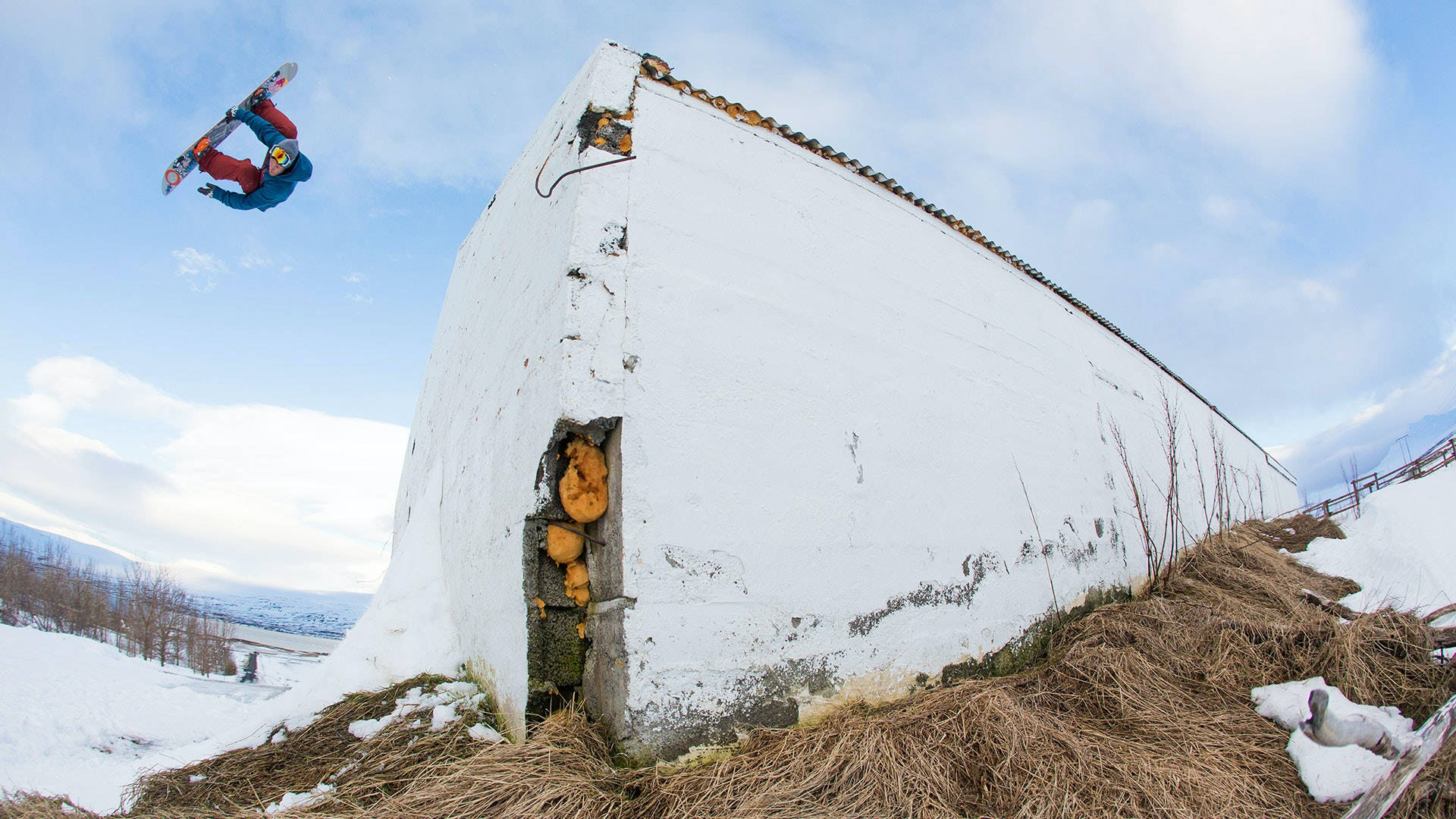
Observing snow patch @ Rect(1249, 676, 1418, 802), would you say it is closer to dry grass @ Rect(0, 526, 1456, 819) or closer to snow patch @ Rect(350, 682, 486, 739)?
dry grass @ Rect(0, 526, 1456, 819)

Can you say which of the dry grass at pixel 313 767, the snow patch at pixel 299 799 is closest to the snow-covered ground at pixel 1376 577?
the dry grass at pixel 313 767

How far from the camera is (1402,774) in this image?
2.54 meters

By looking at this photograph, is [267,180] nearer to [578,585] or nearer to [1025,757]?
[578,585]

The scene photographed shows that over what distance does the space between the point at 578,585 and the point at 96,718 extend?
295 inches

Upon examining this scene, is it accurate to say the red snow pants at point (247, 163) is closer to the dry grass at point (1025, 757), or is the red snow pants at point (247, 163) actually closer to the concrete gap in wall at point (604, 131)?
the concrete gap in wall at point (604, 131)

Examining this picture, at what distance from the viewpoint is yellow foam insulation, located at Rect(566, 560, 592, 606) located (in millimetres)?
3035

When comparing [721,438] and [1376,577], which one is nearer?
[721,438]

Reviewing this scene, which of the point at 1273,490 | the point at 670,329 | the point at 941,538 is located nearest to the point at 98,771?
the point at 670,329

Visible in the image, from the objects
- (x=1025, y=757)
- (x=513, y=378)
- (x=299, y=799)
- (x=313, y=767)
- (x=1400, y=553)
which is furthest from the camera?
(x=1400, y=553)

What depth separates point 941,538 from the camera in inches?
164

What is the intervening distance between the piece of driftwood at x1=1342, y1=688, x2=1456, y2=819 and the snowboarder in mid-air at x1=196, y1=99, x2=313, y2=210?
6348 millimetres

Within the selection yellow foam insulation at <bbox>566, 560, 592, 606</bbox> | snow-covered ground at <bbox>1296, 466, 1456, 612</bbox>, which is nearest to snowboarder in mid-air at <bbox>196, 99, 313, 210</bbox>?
yellow foam insulation at <bbox>566, 560, 592, 606</bbox>

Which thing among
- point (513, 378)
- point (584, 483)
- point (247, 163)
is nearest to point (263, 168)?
point (247, 163)

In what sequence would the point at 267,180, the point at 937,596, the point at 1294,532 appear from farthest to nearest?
1. the point at 1294,532
2. the point at 267,180
3. the point at 937,596
